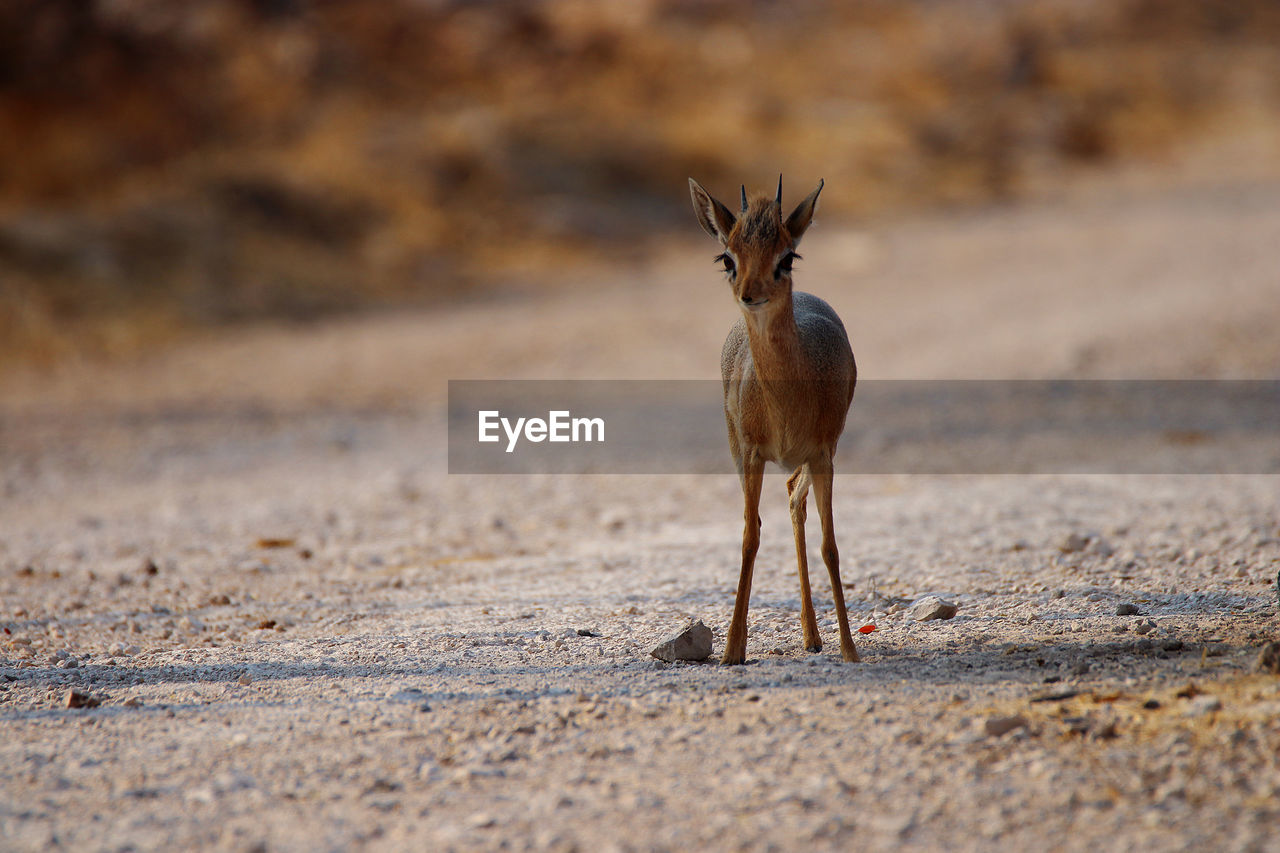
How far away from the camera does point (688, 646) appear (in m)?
4.77

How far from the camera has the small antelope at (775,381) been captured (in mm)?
4594

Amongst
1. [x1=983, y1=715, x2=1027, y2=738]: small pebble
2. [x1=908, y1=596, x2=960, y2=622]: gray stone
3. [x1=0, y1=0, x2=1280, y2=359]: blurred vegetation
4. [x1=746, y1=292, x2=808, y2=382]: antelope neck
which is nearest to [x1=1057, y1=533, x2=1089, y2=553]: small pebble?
[x1=908, y1=596, x2=960, y2=622]: gray stone

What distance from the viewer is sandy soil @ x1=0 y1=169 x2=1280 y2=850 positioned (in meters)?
3.47

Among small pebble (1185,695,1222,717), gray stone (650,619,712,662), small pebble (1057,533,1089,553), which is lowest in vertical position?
small pebble (1185,695,1222,717)

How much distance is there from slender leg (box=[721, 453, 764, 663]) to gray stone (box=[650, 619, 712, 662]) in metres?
0.08

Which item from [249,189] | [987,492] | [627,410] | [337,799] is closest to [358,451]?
[627,410]

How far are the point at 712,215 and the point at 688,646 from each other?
1.60 m

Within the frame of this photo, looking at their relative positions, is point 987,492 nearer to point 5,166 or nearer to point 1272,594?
point 1272,594

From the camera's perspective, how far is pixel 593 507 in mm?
8438

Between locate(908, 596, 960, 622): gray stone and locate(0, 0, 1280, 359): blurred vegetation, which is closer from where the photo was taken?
locate(908, 596, 960, 622): gray stone

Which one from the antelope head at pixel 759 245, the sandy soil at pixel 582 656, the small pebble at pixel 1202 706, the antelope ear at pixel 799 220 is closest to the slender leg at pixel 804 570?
the sandy soil at pixel 582 656

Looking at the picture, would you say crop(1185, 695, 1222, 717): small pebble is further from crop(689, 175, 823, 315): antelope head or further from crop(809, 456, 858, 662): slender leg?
crop(689, 175, 823, 315): antelope head

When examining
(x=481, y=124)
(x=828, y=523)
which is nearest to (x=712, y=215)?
(x=828, y=523)

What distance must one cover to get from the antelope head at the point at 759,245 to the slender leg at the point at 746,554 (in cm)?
62
